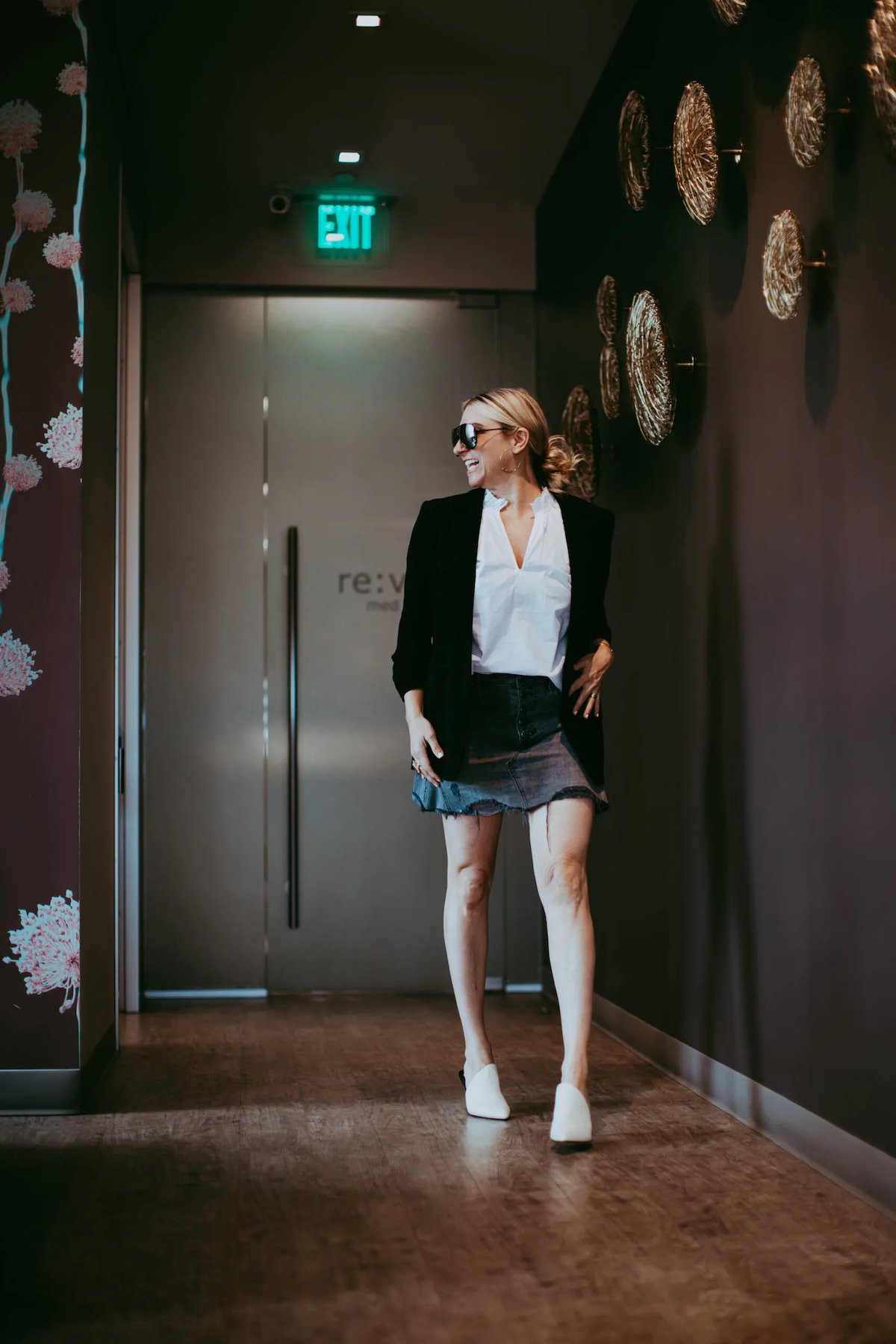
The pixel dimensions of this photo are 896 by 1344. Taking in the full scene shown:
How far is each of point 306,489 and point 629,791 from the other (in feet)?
5.73

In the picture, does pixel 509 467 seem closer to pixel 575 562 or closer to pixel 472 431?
pixel 472 431

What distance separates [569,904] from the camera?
8.55 feet

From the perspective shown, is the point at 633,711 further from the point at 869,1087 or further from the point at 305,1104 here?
the point at 869,1087

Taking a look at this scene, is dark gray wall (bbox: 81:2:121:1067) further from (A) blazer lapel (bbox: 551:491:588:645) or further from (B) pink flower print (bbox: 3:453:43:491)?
(A) blazer lapel (bbox: 551:491:588:645)

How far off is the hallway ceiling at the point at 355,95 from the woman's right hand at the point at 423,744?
6.38ft

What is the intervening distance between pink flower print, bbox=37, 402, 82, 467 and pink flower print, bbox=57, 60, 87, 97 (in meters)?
0.68

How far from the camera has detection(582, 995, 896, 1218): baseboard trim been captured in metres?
2.05

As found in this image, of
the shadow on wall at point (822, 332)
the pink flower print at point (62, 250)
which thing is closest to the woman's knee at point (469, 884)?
the shadow on wall at point (822, 332)

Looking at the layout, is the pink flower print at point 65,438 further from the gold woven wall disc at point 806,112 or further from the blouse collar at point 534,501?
the gold woven wall disc at point 806,112

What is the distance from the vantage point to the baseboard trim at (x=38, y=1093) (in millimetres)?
2732

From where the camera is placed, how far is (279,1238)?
6.32 ft

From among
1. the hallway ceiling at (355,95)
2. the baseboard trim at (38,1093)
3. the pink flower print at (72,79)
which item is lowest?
the baseboard trim at (38,1093)

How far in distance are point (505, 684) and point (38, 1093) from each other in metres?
1.25

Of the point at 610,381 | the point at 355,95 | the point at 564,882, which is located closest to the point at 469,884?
the point at 564,882
